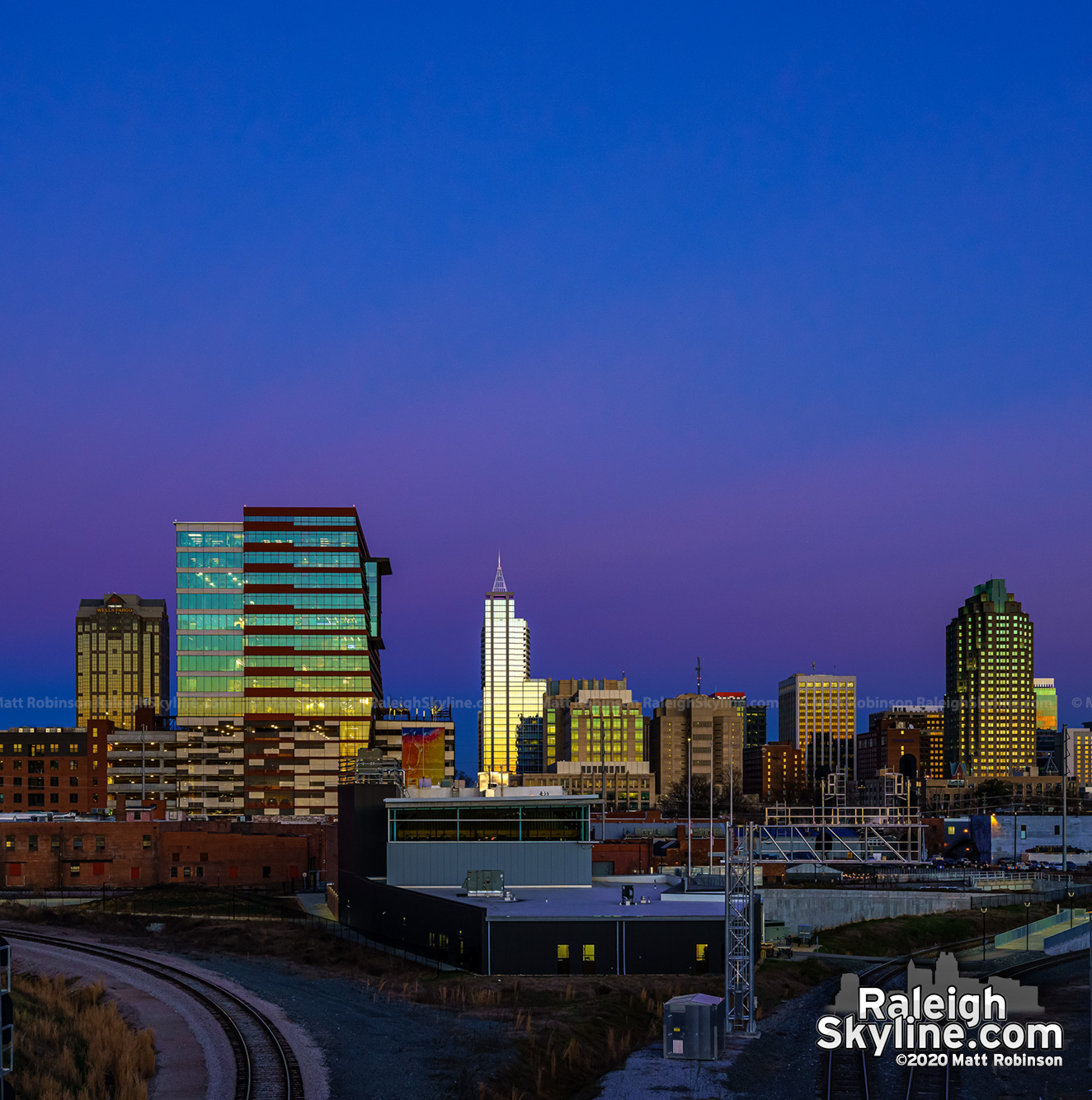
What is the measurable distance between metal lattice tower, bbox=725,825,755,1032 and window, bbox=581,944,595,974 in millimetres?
10187

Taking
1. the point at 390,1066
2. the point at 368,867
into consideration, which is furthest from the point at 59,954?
the point at 390,1066

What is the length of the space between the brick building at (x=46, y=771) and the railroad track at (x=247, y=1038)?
425 feet

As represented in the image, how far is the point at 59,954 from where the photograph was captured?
65.2 metres

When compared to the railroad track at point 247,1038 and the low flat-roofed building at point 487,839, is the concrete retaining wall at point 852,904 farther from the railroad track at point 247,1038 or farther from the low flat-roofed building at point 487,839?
the railroad track at point 247,1038

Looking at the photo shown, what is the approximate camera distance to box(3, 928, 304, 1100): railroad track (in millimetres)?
38031

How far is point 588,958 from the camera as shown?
2379 inches

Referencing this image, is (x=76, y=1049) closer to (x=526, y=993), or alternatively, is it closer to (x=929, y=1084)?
(x=526, y=993)

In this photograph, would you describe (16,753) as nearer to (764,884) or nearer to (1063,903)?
(764,884)

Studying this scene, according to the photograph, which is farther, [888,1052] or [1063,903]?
[1063,903]

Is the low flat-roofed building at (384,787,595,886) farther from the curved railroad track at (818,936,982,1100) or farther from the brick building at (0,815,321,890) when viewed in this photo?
the brick building at (0,815,321,890)

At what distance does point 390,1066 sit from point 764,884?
180ft

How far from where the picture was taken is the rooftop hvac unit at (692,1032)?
43406 mm

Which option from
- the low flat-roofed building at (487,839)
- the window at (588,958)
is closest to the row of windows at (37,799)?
the low flat-roofed building at (487,839)

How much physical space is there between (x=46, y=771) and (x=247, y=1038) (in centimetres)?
15510
